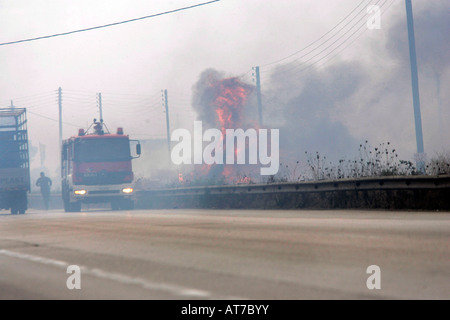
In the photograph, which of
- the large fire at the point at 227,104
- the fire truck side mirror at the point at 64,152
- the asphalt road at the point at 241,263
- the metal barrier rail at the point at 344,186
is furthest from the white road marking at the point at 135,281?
the large fire at the point at 227,104

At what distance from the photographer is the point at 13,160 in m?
32.8

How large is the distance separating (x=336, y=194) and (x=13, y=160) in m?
19.6

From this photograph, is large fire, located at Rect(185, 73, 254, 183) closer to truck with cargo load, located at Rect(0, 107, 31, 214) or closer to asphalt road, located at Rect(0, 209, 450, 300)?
truck with cargo load, located at Rect(0, 107, 31, 214)

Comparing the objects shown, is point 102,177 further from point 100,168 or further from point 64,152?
point 64,152

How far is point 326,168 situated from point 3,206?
60.5 feet

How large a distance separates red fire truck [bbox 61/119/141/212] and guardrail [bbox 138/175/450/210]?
374cm

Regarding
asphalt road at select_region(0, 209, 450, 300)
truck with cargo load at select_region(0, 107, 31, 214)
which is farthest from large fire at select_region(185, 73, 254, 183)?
asphalt road at select_region(0, 209, 450, 300)

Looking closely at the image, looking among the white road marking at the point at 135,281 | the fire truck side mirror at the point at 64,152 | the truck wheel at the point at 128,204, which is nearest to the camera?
the white road marking at the point at 135,281

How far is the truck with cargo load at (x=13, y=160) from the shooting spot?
3269cm

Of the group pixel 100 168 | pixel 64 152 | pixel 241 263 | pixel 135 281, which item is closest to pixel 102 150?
pixel 100 168

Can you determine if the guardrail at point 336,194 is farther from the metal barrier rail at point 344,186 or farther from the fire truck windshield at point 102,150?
the fire truck windshield at point 102,150

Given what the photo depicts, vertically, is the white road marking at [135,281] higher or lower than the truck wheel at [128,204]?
lower

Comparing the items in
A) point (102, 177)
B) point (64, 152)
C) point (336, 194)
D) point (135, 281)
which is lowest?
point (135, 281)
